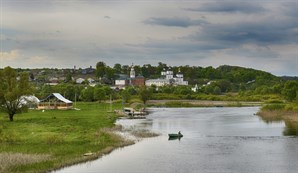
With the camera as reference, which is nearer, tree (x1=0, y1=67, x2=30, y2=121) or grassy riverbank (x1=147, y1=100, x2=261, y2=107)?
tree (x1=0, y1=67, x2=30, y2=121)

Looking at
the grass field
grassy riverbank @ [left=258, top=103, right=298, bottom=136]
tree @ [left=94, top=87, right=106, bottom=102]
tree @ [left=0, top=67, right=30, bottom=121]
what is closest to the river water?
the grass field

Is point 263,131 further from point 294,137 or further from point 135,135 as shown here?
point 135,135

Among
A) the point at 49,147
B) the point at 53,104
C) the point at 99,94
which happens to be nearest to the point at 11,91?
the point at 49,147

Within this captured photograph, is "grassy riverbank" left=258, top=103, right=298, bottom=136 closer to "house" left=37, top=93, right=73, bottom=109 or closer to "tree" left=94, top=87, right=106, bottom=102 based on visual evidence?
"house" left=37, top=93, right=73, bottom=109

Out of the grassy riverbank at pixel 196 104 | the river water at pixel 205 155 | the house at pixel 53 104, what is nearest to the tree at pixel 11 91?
the river water at pixel 205 155

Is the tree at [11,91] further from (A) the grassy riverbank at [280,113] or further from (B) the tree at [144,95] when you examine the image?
(B) the tree at [144,95]

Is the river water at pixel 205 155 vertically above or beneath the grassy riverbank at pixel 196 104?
beneath

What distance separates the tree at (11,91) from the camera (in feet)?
242

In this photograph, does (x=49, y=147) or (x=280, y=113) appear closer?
(x=49, y=147)

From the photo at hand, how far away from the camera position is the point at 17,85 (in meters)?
76.4

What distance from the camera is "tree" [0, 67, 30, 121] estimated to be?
7386 cm

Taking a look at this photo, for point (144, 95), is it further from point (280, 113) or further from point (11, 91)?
point (11, 91)

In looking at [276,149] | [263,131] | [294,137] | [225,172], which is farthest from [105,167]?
[263,131]

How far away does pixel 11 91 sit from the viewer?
74.4m
